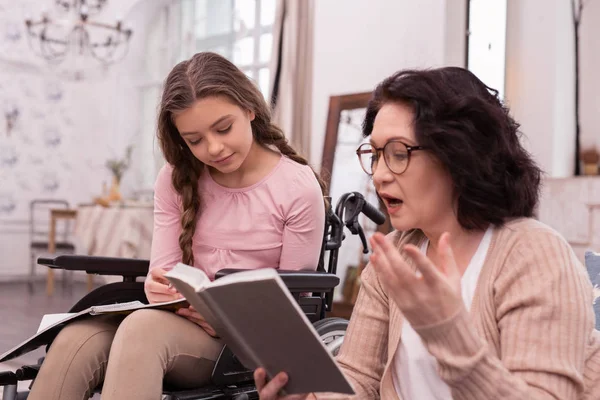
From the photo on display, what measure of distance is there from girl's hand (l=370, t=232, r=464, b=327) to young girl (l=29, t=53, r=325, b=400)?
72cm

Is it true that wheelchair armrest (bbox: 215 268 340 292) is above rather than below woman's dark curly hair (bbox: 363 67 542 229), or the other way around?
below

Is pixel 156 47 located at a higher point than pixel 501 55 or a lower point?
higher

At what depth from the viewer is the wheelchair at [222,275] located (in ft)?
4.84

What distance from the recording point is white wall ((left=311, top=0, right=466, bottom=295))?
4059mm

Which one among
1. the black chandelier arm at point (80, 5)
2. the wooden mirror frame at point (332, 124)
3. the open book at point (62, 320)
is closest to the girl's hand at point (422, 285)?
the open book at point (62, 320)

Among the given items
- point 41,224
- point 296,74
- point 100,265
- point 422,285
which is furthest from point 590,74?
point 41,224

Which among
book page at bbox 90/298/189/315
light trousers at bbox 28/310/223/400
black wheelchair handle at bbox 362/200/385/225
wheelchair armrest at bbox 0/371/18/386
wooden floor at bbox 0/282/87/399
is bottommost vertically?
wooden floor at bbox 0/282/87/399

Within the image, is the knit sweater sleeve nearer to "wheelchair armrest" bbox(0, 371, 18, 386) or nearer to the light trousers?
the light trousers

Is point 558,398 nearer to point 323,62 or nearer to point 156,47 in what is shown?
point 323,62

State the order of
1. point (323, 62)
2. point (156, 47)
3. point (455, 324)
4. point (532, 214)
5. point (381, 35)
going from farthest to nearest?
point (156, 47), point (323, 62), point (381, 35), point (532, 214), point (455, 324)

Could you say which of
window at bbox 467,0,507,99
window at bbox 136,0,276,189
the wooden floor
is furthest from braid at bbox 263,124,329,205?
window at bbox 136,0,276,189

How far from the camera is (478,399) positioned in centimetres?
85

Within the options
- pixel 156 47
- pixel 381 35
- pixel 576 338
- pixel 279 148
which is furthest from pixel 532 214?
pixel 156 47

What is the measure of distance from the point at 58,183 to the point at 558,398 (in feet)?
23.7
